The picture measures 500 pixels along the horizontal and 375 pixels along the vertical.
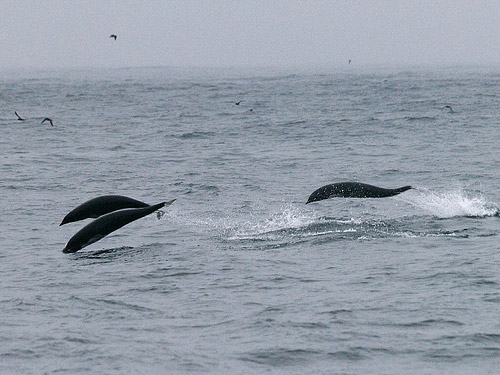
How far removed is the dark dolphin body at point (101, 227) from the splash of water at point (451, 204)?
22.1 ft

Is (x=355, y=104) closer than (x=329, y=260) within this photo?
No

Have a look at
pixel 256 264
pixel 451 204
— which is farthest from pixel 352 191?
pixel 451 204

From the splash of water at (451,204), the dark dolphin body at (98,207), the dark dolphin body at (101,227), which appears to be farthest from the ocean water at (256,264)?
the dark dolphin body at (98,207)

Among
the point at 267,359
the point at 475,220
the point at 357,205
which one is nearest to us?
the point at 267,359

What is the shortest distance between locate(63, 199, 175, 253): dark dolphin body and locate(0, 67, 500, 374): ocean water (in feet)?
1.30

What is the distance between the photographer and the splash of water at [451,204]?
71.1 ft

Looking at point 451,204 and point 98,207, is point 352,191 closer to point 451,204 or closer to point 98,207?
point 451,204

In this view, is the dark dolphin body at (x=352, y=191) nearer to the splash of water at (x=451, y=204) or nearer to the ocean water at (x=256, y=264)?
the ocean water at (x=256, y=264)

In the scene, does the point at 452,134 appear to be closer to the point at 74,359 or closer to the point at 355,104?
the point at 355,104

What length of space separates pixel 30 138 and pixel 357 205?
24.0m

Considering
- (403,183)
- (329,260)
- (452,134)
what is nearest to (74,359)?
(329,260)

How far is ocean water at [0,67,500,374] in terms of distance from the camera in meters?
12.3

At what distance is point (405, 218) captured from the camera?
21219mm

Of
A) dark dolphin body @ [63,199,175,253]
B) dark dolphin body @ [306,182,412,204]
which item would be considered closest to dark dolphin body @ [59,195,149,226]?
dark dolphin body @ [63,199,175,253]
